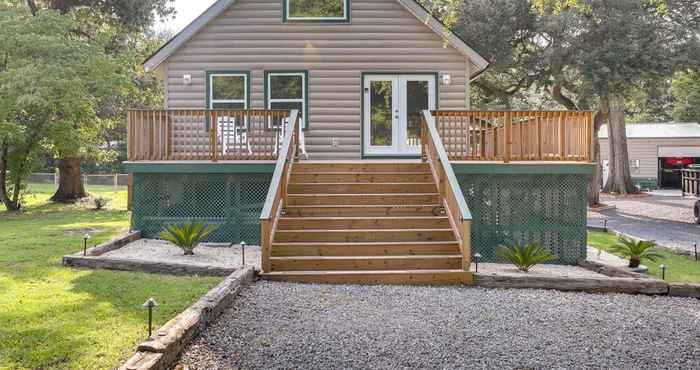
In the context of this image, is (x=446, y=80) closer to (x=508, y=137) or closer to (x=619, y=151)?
(x=508, y=137)

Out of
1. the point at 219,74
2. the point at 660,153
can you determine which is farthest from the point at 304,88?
the point at 660,153

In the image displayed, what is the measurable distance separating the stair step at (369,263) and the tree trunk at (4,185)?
13.1m

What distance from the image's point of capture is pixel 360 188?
10039mm

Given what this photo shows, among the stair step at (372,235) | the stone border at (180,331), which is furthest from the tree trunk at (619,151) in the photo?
the stone border at (180,331)

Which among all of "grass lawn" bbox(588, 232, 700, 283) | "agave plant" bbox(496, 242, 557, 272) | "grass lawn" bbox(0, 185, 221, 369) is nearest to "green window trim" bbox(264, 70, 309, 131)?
"grass lawn" bbox(0, 185, 221, 369)

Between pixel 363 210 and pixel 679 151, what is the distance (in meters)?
32.4

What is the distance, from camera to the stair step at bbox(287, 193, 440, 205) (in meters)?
9.66

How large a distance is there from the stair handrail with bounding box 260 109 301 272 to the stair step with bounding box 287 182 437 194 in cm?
33

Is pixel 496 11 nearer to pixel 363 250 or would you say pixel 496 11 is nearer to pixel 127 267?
pixel 363 250

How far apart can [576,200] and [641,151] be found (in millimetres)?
29635

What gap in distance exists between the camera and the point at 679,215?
67.5 ft

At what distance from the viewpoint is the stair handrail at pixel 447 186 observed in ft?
25.7

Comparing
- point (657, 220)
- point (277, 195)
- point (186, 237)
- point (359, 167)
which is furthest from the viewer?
point (657, 220)

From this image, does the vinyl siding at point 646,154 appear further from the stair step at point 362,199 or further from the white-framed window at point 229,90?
the stair step at point 362,199
